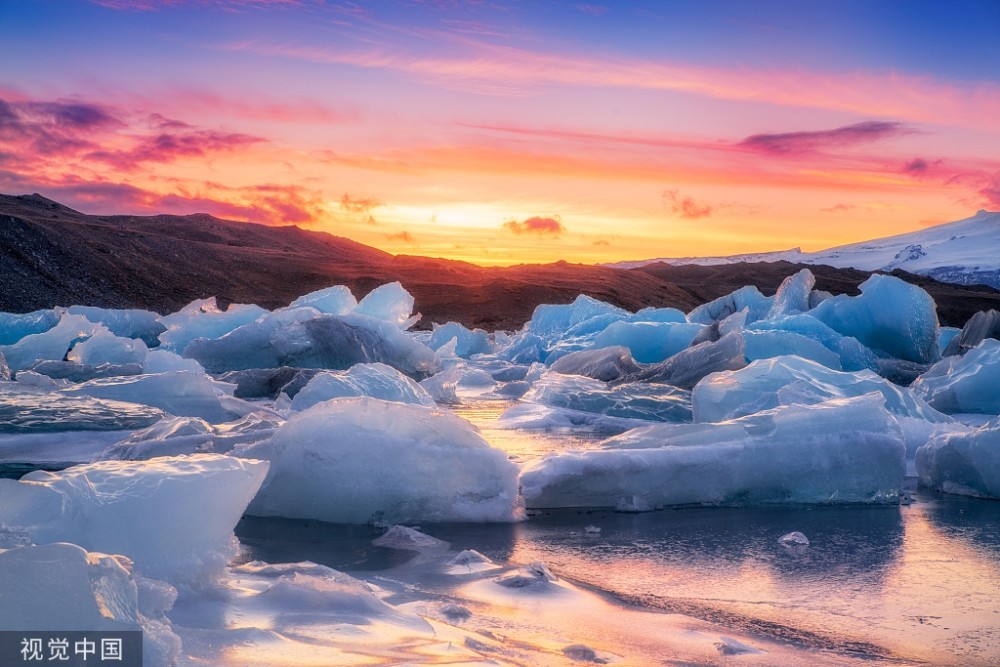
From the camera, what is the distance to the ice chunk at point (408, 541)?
3049 millimetres

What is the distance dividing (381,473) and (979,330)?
925cm

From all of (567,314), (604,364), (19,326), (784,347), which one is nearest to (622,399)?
(604,364)

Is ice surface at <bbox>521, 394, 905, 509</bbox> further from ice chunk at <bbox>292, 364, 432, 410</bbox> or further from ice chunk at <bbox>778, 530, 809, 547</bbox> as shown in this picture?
ice chunk at <bbox>292, 364, 432, 410</bbox>

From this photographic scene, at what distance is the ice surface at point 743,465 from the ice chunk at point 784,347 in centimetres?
464

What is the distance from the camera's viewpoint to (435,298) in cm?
2802

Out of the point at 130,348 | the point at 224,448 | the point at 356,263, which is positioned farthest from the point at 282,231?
the point at 224,448

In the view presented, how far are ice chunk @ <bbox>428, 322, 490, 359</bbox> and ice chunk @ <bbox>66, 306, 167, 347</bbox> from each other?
4509 mm

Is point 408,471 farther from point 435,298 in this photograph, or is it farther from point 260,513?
point 435,298

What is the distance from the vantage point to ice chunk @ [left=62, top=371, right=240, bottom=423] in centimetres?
603

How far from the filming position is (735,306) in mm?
13852

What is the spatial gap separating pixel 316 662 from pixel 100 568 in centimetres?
44

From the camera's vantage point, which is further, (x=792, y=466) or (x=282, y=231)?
(x=282, y=231)

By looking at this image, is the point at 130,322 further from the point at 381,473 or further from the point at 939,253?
the point at 939,253

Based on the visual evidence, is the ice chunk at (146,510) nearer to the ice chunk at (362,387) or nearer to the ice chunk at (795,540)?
the ice chunk at (795,540)
